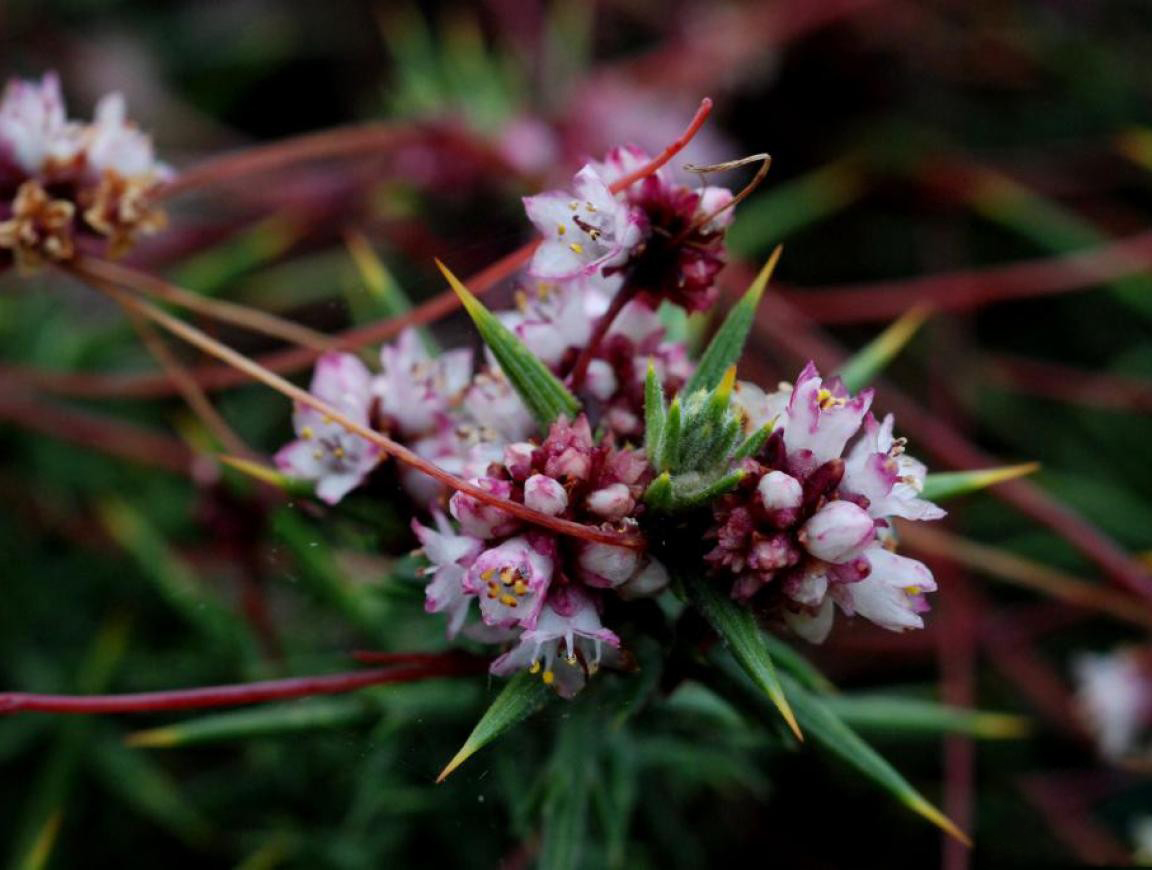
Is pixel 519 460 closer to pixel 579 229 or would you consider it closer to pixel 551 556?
pixel 551 556

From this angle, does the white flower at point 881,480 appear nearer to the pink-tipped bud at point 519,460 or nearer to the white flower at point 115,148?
the pink-tipped bud at point 519,460

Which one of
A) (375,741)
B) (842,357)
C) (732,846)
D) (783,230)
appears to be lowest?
(732,846)

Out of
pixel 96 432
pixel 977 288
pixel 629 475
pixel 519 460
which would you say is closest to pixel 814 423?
pixel 629 475

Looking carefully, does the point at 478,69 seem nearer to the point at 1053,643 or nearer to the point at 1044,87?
the point at 1044,87

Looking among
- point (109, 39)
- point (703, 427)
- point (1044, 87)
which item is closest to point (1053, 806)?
point (703, 427)

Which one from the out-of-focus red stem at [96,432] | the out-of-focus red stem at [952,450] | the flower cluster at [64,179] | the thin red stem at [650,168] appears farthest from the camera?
the out-of-focus red stem at [96,432]

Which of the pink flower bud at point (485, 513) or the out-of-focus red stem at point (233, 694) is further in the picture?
the out-of-focus red stem at point (233, 694)

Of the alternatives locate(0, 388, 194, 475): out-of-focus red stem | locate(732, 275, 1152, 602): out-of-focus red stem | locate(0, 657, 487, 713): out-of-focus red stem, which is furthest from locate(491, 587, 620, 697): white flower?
locate(0, 388, 194, 475): out-of-focus red stem

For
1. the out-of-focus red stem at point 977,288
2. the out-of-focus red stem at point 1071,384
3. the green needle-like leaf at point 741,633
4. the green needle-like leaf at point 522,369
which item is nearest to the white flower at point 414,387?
the green needle-like leaf at point 522,369
